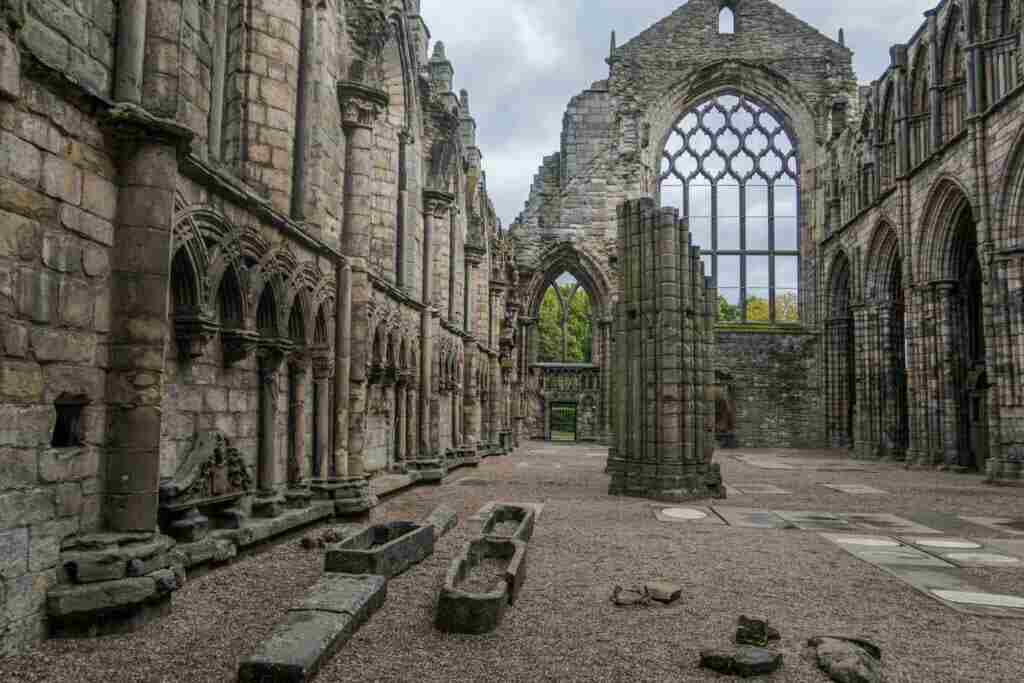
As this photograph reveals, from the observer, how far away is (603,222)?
29578mm

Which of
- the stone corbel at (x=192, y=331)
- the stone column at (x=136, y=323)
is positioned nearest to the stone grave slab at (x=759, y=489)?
the stone corbel at (x=192, y=331)

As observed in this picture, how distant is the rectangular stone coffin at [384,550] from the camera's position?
524cm

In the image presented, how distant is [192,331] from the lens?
5605mm

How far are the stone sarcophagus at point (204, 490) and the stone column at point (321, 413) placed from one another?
169 centimetres

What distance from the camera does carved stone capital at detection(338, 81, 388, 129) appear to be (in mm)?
9641

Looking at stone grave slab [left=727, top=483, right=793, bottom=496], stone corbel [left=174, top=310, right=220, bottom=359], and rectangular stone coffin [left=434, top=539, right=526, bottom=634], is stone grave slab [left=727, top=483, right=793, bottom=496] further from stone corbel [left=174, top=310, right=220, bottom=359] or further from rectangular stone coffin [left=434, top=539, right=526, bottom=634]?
stone corbel [left=174, top=310, right=220, bottom=359]

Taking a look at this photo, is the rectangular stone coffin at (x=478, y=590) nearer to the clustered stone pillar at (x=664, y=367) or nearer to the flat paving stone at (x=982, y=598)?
the flat paving stone at (x=982, y=598)

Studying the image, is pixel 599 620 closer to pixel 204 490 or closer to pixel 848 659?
pixel 848 659

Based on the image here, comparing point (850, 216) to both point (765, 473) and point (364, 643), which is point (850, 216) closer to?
point (765, 473)

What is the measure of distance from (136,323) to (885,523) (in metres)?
8.28

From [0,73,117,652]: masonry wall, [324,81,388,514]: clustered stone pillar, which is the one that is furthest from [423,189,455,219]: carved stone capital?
[0,73,117,652]: masonry wall

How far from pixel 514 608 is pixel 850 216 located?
84.6 feet

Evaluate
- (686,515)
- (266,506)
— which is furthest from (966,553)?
(266,506)

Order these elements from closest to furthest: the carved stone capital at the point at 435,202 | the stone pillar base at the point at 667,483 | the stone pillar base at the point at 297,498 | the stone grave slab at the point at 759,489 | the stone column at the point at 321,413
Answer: the stone pillar base at the point at 297,498
the stone column at the point at 321,413
the stone pillar base at the point at 667,483
the stone grave slab at the point at 759,489
the carved stone capital at the point at 435,202
